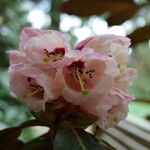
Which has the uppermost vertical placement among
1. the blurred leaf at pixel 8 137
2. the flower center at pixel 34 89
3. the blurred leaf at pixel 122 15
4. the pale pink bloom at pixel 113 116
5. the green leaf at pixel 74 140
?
the blurred leaf at pixel 122 15

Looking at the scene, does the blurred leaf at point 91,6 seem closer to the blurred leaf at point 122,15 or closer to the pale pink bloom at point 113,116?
the blurred leaf at point 122,15

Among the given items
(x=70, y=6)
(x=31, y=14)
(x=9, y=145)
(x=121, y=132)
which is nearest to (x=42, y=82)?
(x=9, y=145)

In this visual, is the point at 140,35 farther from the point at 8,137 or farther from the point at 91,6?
the point at 8,137

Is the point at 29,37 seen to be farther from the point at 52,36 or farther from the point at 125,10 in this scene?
the point at 125,10

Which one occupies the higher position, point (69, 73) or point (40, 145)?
point (69, 73)

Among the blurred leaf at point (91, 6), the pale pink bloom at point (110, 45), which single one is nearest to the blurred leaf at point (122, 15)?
the blurred leaf at point (91, 6)

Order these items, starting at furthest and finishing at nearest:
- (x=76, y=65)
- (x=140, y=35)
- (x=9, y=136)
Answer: (x=140, y=35) < (x=9, y=136) < (x=76, y=65)

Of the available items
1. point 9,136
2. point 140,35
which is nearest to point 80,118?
point 9,136
